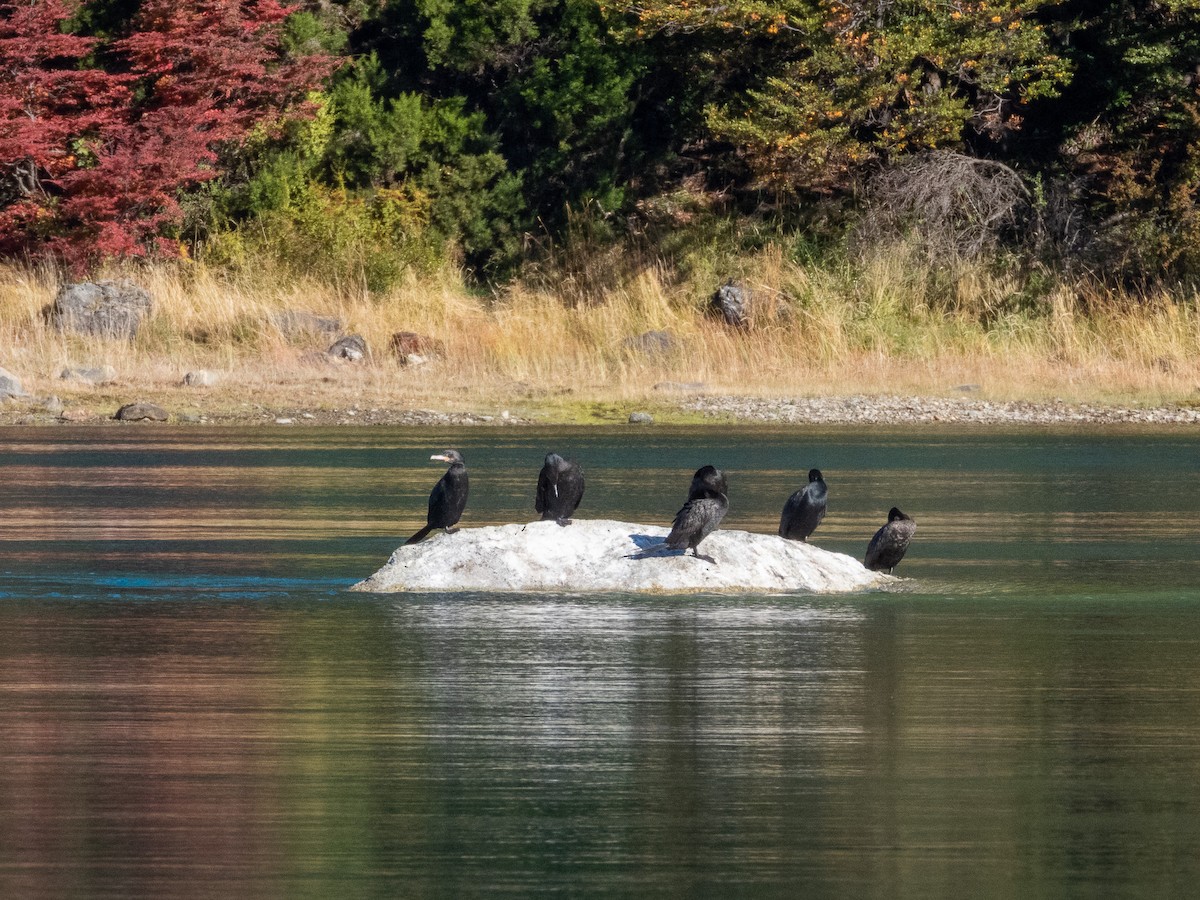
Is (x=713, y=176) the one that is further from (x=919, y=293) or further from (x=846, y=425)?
(x=846, y=425)

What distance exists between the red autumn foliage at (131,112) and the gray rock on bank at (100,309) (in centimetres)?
187

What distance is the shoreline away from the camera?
25734 mm

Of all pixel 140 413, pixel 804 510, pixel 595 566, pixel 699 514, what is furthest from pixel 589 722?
pixel 140 413

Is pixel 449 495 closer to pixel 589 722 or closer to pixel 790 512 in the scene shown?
pixel 790 512

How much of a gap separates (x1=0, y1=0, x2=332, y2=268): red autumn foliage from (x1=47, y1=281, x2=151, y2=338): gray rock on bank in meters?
1.87

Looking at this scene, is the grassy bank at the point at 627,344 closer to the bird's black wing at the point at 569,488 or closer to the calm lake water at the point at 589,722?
the calm lake water at the point at 589,722

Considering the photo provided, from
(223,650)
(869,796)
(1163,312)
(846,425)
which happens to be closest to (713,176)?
(1163,312)

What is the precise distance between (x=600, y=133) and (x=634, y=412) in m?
11.1

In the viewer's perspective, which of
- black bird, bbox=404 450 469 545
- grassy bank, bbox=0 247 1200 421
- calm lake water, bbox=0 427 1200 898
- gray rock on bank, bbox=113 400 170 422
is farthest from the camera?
grassy bank, bbox=0 247 1200 421

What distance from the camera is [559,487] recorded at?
1230 cm

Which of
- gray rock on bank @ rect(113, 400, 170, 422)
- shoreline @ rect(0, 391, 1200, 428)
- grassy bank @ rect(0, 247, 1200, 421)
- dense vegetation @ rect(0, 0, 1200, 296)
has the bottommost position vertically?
shoreline @ rect(0, 391, 1200, 428)

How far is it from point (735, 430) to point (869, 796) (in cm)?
1804

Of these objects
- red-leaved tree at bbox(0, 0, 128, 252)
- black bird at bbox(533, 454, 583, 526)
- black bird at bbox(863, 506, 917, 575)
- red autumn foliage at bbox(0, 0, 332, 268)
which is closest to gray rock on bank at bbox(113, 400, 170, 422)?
red autumn foliage at bbox(0, 0, 332, 268)

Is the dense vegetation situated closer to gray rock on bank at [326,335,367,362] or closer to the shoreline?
gray rock on bank at [326,335,367,362]
